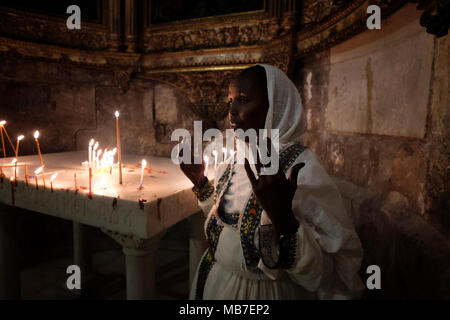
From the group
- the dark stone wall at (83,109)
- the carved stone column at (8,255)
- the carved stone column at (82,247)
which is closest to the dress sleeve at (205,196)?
the carved stone column at (8,255)

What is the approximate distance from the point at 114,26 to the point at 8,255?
333 cm

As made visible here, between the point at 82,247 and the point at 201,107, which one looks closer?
the point at 82,247

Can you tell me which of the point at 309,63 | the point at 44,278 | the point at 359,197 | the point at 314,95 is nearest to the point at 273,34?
the point at 309,63

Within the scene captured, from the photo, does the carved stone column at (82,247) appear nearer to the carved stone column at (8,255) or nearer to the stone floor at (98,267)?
the stone floor at (98,267)

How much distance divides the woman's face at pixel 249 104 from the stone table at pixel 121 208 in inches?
32.4

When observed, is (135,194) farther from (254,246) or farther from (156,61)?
(156,61)

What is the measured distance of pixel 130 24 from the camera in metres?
4.14

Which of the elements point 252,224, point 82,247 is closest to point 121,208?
point 252,224

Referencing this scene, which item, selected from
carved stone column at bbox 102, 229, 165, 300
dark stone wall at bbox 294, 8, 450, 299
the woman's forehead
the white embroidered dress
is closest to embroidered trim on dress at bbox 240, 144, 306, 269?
the white embroidered dress

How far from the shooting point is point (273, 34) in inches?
130

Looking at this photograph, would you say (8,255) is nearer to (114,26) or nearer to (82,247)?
(82,247)

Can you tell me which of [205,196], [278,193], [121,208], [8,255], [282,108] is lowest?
[8,255]

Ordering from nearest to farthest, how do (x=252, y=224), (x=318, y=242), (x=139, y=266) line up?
(x=318, y=242), (x=252, y=224), (x=139, y=266)

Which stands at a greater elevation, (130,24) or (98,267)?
(130,24)
